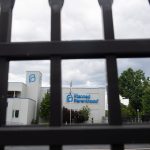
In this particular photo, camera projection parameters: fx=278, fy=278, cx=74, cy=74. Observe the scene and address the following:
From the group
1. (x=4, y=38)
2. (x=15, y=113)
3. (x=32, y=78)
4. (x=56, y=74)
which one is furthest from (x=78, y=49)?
(x=32, y=78)

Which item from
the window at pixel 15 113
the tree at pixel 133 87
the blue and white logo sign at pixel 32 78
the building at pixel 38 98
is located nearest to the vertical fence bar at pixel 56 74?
the building at pixel 38 98

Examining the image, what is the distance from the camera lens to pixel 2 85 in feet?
5.68

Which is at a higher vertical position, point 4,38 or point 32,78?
point 32,78

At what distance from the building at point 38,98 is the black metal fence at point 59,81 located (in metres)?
44.4

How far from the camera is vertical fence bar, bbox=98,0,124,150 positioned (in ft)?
5.41

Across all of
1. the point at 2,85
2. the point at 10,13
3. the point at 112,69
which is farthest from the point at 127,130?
the point at 10,13

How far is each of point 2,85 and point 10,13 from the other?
502 millimetres

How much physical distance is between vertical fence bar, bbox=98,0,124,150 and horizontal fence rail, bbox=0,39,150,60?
7 cm

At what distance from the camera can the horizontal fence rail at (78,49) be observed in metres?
1.68

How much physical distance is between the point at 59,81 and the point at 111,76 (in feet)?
1.05

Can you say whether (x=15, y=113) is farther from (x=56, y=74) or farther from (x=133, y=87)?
(x=56, y=74)

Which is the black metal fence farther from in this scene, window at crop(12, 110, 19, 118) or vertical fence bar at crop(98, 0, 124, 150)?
window at crop(12, 110, 19, 118)

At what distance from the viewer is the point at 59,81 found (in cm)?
170

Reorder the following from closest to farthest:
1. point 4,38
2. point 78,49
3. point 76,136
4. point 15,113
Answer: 1. point 76,136
2. point 78,49
3. point 4,38
4. point 15,113
